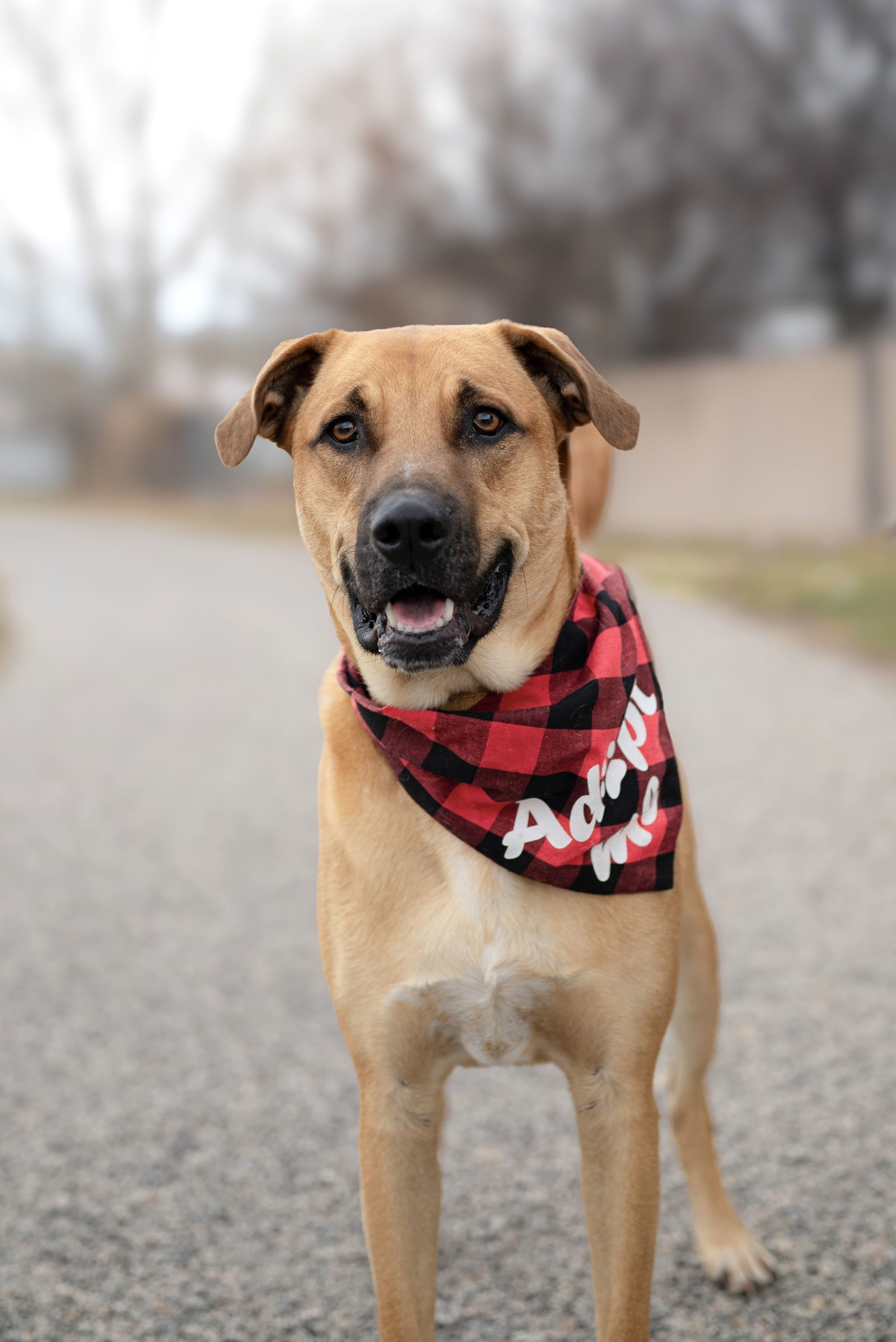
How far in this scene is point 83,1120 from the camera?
374cm

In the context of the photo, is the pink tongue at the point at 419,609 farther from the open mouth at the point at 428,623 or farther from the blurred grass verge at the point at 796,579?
the blurred grass verge at the point at 796,579

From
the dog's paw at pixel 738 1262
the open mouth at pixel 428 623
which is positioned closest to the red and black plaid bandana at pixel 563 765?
the open mouth at pixel 428 623

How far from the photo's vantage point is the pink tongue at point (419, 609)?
2.16 m

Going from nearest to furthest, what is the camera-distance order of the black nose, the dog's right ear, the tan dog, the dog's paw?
1. the black nose
2. the tan dog
3. the dog's right ear
4. the dog's paw

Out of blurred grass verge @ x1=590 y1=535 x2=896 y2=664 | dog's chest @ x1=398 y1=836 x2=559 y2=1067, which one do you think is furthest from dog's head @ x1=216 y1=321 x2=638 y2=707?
blurred grass verge @ x1=590 y1=535 x2=896 y2=664

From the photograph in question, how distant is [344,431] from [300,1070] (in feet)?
8.25

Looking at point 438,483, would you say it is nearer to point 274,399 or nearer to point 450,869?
point 274,399

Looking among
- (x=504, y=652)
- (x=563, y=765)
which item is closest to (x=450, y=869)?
(x=563, y=765)

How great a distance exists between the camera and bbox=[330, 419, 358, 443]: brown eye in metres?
2.35

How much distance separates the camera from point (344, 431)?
237 cm

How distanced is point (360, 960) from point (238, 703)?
788 centimetres

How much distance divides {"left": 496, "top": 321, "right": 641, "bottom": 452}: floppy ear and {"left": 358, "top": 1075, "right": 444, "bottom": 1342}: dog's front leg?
1.37 metres

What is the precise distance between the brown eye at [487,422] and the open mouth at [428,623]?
254 millimetres

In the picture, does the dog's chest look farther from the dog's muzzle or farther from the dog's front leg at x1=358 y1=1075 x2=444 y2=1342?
the dog's muzzle
